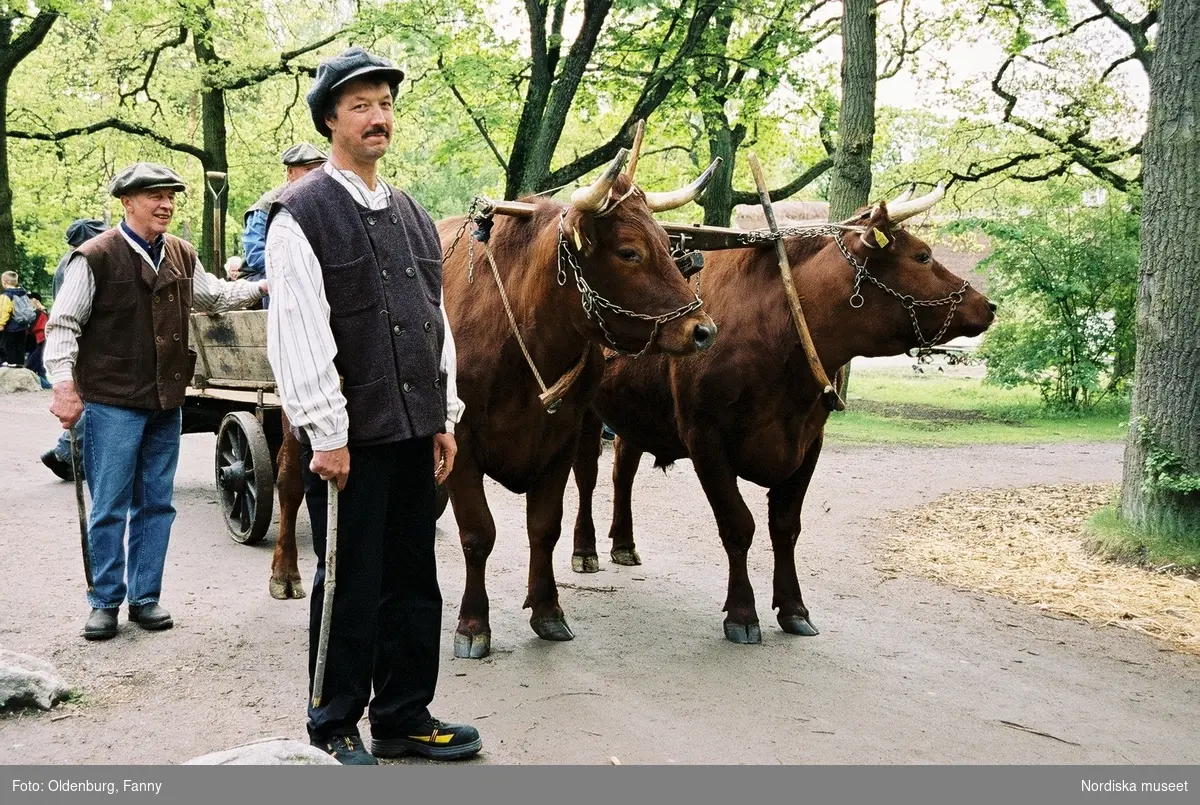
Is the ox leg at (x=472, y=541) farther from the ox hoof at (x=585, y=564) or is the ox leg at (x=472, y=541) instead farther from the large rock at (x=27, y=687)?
the ox hoof at (x=585, y=564)

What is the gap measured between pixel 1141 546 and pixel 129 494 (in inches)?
242

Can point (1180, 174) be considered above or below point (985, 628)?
above

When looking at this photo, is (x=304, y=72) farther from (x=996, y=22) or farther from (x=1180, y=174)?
(x=1180, y=174)

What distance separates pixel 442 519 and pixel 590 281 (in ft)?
14.2

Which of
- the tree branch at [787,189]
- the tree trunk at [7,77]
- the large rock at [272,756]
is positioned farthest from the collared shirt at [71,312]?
the tree trunk at [7,77]

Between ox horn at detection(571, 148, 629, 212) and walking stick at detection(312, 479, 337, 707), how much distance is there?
5.92ft

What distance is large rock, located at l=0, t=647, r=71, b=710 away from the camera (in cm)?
420

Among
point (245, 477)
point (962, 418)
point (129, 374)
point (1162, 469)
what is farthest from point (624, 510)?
point (962, 418)

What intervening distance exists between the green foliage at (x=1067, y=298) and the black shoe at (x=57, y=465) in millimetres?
13267

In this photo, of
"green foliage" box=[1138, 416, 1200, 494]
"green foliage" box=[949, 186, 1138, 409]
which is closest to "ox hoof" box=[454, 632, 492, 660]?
"green foliage" box=[1138, 416, 1200, 494]

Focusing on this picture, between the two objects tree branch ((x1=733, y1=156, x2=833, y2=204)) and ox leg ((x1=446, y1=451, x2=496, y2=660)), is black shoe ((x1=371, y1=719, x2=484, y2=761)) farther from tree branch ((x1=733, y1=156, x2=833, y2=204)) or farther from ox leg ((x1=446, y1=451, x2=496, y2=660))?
tree branch ((x1=733, y1=156, x2=833, y2=204))

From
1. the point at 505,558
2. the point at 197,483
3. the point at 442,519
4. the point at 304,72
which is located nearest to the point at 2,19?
the point at 304,72

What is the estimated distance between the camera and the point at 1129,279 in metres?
17.1

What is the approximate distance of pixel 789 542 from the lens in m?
5.84
